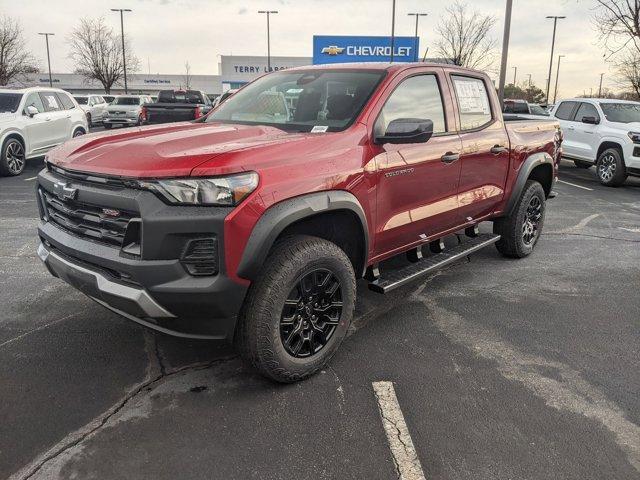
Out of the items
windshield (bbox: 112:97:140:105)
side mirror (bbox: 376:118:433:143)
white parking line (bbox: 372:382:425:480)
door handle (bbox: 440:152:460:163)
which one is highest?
windshield (bbox: 112:97:140:105)

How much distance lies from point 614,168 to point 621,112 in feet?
4.96

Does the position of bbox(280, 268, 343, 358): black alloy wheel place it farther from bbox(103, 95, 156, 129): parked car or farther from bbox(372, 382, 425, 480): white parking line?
bbox(103, 95, 156, 129): parked car

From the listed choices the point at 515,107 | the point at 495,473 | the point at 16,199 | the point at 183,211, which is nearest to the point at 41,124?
the point at 16,199

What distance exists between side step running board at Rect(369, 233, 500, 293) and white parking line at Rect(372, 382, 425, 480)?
2.49ft

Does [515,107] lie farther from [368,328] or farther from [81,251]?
[81,251]

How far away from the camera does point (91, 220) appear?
113 inches


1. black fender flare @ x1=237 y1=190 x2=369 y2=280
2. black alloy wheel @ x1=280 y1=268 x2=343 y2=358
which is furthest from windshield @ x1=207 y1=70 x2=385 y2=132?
black alloy wheel @ x1=280 y1=268 x2=343 y2=358

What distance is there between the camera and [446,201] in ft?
13.9

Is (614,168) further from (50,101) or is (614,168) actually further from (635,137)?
(50,101)

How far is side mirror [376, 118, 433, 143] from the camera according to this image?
3299mm

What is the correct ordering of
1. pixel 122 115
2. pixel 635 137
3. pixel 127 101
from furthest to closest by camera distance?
pixel 127 101
pixel 122 115
pixel 635 137

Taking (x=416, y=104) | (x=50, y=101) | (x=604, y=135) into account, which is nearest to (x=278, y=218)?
(x=416, y=104)

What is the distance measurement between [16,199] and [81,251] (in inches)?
265

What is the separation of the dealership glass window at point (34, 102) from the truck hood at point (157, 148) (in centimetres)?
933
